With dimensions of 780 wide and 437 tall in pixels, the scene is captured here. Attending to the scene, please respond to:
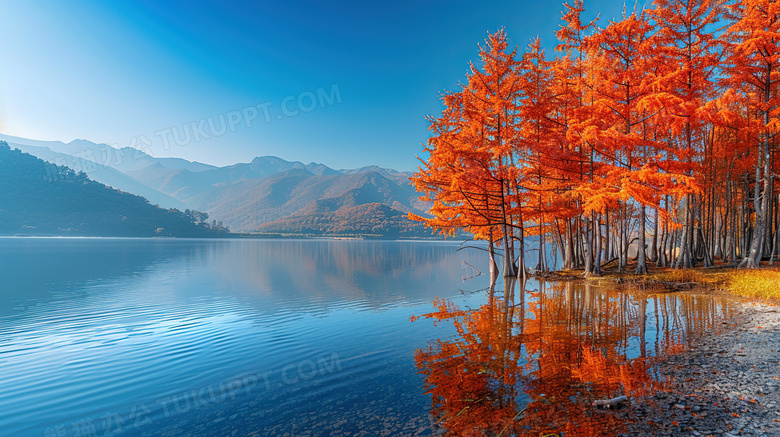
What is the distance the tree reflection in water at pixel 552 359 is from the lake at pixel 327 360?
5 centimetres

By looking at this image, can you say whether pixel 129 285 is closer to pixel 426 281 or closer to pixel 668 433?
pixel 426 281

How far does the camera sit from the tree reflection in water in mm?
5496

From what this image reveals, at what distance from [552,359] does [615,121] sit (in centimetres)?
1603

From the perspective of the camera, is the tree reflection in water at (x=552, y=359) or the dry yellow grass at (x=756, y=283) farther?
the dry yellow grass at (x=756, y=283)

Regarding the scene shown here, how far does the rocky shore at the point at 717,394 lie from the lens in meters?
4.70

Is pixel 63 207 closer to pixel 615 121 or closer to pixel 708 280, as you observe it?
pixel 615 121

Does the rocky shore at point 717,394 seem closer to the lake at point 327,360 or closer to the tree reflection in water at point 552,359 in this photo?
the tree reflection in water at point 552,359

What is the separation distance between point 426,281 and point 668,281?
16306 mm

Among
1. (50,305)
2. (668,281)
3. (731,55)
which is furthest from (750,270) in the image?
(50,305)

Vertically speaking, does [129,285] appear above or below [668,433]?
below

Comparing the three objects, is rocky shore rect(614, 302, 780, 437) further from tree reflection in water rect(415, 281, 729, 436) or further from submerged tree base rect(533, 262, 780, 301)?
submerged tree base rect(533, 262, 780, 301)

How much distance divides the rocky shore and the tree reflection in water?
34 cm

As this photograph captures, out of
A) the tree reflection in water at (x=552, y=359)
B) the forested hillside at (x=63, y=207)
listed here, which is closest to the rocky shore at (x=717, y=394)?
the tree reflection in water at (x=552, y=359)

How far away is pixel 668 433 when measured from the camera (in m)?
4.62
